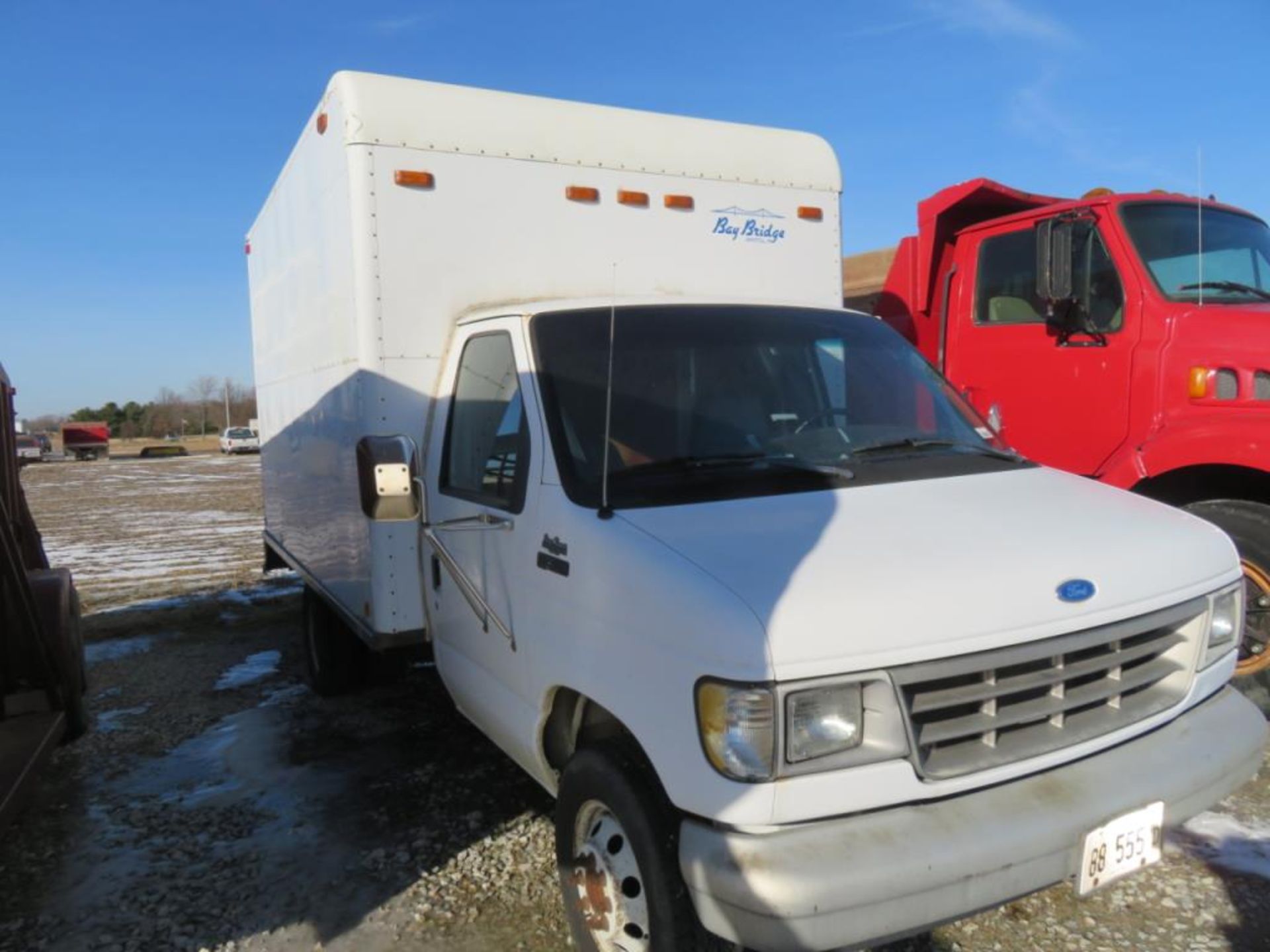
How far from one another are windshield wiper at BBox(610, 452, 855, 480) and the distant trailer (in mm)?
2722

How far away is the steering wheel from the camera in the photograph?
3.36 metres

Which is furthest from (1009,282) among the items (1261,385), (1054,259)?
(1261,385)

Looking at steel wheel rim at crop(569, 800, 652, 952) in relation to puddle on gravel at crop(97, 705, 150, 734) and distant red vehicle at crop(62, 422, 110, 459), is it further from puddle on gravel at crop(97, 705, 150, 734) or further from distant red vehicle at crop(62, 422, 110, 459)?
distant red vehicle at crop(62, 422, 110, 459)

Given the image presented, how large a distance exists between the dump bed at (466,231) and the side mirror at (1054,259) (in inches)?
40.9

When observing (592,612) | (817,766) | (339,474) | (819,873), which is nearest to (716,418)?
(592,612)

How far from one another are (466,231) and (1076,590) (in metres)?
2.89

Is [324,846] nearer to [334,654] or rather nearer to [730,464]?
[334,654]

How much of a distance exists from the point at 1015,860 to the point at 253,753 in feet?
13.1

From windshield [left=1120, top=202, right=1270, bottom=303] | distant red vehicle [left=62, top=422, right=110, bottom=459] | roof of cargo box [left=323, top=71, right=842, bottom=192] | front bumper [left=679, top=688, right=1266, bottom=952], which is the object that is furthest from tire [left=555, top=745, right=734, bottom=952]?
distant red vehicle [left=62, top=422, right=110, bottom=459]

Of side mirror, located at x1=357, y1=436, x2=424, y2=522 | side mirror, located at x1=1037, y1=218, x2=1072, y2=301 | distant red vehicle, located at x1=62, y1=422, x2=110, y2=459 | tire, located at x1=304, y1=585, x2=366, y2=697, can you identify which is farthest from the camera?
distant red vehicle, located at x1=62, y1=422, x2=110, y2=459

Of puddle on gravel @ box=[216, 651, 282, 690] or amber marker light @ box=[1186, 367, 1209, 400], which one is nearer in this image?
amber marker light @ box=[1186, 367, 1209, 400]

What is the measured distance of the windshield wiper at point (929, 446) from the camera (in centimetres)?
329

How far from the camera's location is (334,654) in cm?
559

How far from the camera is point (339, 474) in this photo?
185 inches
